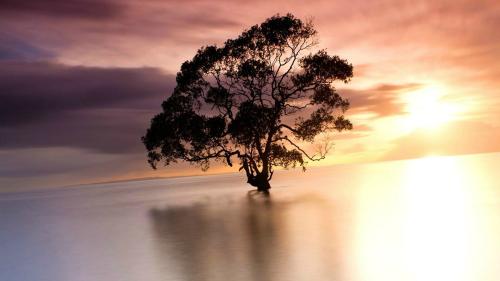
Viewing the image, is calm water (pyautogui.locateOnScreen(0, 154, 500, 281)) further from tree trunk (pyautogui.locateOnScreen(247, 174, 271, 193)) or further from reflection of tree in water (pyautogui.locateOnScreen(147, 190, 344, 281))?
tree trunk (pyautogui.locateOnScreen(247, 174, 271, 193))

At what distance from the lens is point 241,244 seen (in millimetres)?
20000

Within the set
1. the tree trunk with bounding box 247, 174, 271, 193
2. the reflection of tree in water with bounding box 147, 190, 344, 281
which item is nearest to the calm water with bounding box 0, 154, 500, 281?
the reflection of tree in water with bounding box 147, 190, 344, 281

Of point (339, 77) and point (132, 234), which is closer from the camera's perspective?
point (132, 234)

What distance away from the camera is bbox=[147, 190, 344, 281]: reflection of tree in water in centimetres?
1457

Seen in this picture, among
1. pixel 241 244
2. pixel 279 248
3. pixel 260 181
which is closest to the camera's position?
pixel 279 248

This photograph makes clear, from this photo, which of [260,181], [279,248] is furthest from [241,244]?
[260,181]

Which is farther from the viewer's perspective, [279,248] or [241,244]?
[241,244]

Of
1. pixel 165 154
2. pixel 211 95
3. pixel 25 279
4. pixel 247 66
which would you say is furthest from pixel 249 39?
pixel 25 279

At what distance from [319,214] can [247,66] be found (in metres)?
21.8

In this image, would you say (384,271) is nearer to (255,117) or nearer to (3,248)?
(3,248)

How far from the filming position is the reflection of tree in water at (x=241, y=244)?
14570 mm

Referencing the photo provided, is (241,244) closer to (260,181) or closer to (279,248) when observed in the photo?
(279,248)

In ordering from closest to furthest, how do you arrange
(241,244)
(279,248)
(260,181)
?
1. (279,248)
2. (241,244)
3. (260,181)

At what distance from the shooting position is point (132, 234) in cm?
2659
